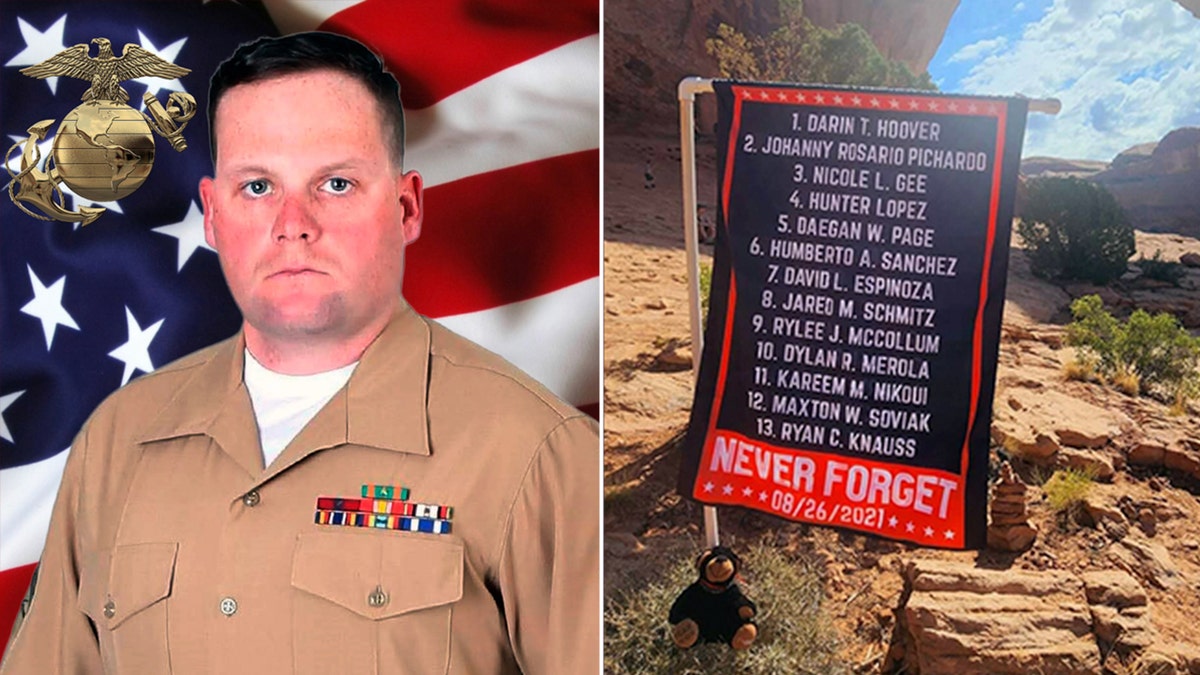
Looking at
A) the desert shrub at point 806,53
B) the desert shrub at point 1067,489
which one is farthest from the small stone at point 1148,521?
the desert shrub at point 806,53

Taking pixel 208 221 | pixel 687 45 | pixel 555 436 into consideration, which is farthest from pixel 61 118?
pixel 687 45

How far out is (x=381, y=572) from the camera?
7.41 feet

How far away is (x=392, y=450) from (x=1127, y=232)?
233 cm

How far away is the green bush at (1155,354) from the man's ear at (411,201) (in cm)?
206

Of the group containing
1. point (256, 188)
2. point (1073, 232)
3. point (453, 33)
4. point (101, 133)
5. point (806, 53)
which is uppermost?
point (806, 53)

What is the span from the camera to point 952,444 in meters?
2.77

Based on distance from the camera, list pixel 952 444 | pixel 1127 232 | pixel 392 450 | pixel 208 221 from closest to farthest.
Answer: pixel 392 450 < pixel 208 221 < pixel 952 444 < pixel 1127 232

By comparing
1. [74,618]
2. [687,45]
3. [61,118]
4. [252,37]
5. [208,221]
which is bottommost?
[74,618]

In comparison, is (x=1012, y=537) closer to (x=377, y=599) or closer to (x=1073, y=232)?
(x=1073, y=232)

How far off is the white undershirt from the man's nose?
10.7 inches

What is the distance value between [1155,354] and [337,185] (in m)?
2.34

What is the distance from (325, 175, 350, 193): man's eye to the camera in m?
2.31

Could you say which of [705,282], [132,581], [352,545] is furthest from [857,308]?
[132,581]

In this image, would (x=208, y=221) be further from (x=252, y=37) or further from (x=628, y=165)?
(x=628, y=165)
